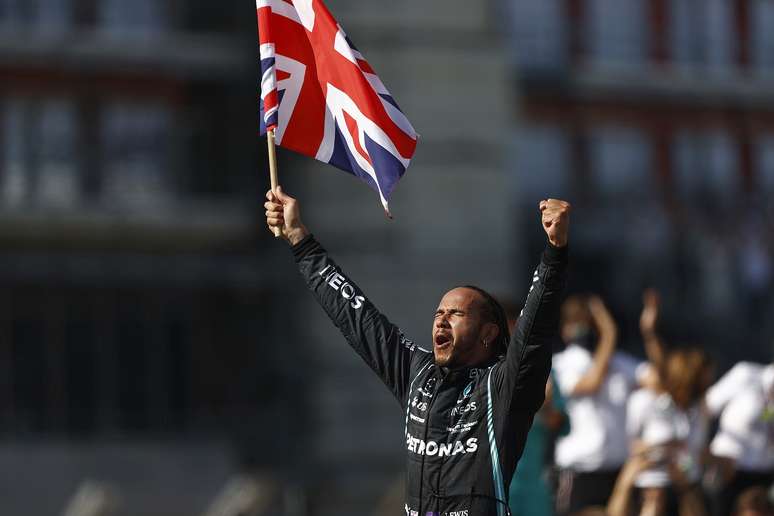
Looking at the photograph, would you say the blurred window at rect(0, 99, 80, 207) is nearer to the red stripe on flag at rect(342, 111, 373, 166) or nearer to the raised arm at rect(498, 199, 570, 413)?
the red stripe on flag at rect(342, 111, 373, 166)

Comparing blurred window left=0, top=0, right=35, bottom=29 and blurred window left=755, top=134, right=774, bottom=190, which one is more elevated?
blurred window left=0, top=0, right=35, bottom=29

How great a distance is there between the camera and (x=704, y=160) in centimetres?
3531

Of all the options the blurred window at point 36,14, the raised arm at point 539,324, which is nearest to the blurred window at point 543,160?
the blurred window at point 36,14

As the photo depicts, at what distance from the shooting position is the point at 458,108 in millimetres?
25734

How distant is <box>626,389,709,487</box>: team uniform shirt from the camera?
1178cm

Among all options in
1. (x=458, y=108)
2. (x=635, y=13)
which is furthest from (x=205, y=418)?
(x=635, y=13)

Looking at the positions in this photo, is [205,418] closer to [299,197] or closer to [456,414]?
[299,197]

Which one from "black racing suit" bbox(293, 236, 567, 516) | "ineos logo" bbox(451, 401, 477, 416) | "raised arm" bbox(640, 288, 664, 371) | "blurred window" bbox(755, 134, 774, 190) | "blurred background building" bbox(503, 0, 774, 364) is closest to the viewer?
"black racing suit" bbox(293, 236, 567, 516)

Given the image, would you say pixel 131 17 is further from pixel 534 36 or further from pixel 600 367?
pixel 600 367

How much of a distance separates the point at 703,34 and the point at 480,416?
2947cm

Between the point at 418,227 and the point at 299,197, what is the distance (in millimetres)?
1639

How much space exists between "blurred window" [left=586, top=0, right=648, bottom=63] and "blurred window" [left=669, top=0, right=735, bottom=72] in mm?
696

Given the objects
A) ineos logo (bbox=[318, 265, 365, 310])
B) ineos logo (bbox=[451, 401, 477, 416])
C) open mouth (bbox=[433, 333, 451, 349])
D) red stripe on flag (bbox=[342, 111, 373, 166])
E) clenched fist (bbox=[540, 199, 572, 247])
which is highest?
red stripe on flag (bbox=[342, 111, 373, 166])

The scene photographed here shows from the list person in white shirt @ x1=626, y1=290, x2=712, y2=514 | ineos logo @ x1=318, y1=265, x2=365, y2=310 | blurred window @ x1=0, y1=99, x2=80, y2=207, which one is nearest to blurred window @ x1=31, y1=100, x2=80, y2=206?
blurred window @ x1=0, y1=99, x2=80, y2=207
